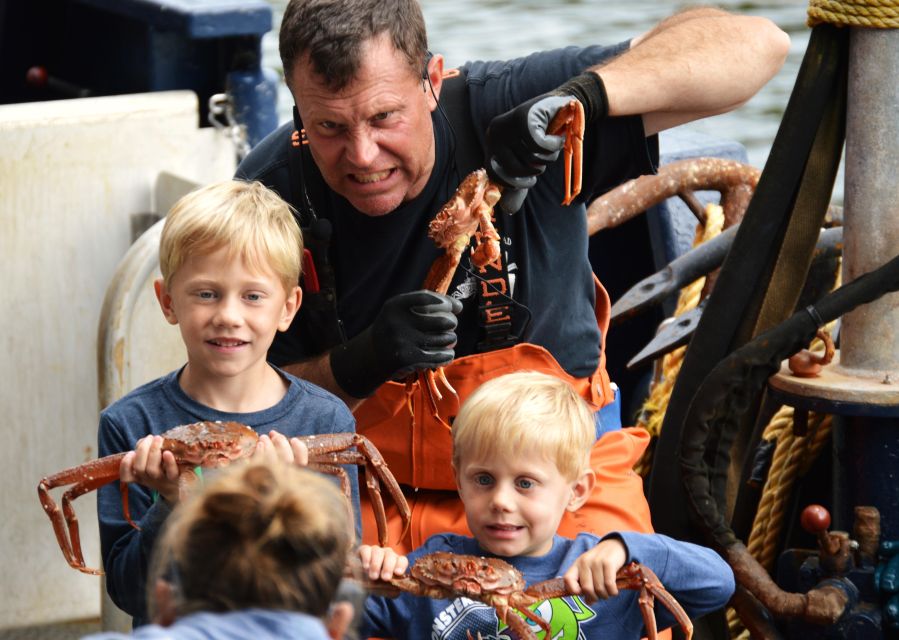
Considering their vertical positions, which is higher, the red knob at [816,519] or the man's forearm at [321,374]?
the man's forearm at [321,374]

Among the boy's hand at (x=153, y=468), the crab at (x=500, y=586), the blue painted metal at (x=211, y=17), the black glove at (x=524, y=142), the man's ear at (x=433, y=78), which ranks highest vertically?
the blue painted metal at (x=211, y=17)

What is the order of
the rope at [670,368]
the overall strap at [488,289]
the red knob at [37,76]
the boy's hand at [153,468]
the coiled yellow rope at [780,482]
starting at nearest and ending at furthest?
the boy's hand at [153,468] < the overall strap at [488,289] < the coiled yellow rope at [780,482] < the rope at [670,368] < the red knob at [37,76]

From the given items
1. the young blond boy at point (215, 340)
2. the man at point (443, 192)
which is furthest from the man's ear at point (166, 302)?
the man at point (443, 192)

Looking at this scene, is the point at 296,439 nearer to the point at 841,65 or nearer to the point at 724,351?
the point at 724,351

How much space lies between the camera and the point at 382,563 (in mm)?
2322

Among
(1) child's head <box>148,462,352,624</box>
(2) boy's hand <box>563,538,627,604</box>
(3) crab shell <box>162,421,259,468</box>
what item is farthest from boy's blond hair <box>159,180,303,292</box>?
(1) child's head <box>148,462,352,624</box>

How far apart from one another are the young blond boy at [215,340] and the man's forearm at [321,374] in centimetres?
29

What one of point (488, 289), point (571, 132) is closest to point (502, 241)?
point (488, 289)

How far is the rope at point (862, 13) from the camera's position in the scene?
284 cm

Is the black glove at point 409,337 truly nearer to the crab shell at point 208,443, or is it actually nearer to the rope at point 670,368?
the crab shell at point 208,443

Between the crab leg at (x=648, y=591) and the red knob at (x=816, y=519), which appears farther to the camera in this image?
the red knob at (x=816, y=519)

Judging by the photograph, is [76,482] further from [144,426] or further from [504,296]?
[504,296]

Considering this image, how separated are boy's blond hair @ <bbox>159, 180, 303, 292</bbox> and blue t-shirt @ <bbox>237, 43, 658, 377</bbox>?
393 mm

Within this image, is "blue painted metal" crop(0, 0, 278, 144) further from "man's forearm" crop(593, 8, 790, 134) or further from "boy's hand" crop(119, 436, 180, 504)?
"boy's hand" crop(119, 436, 180, 504)
